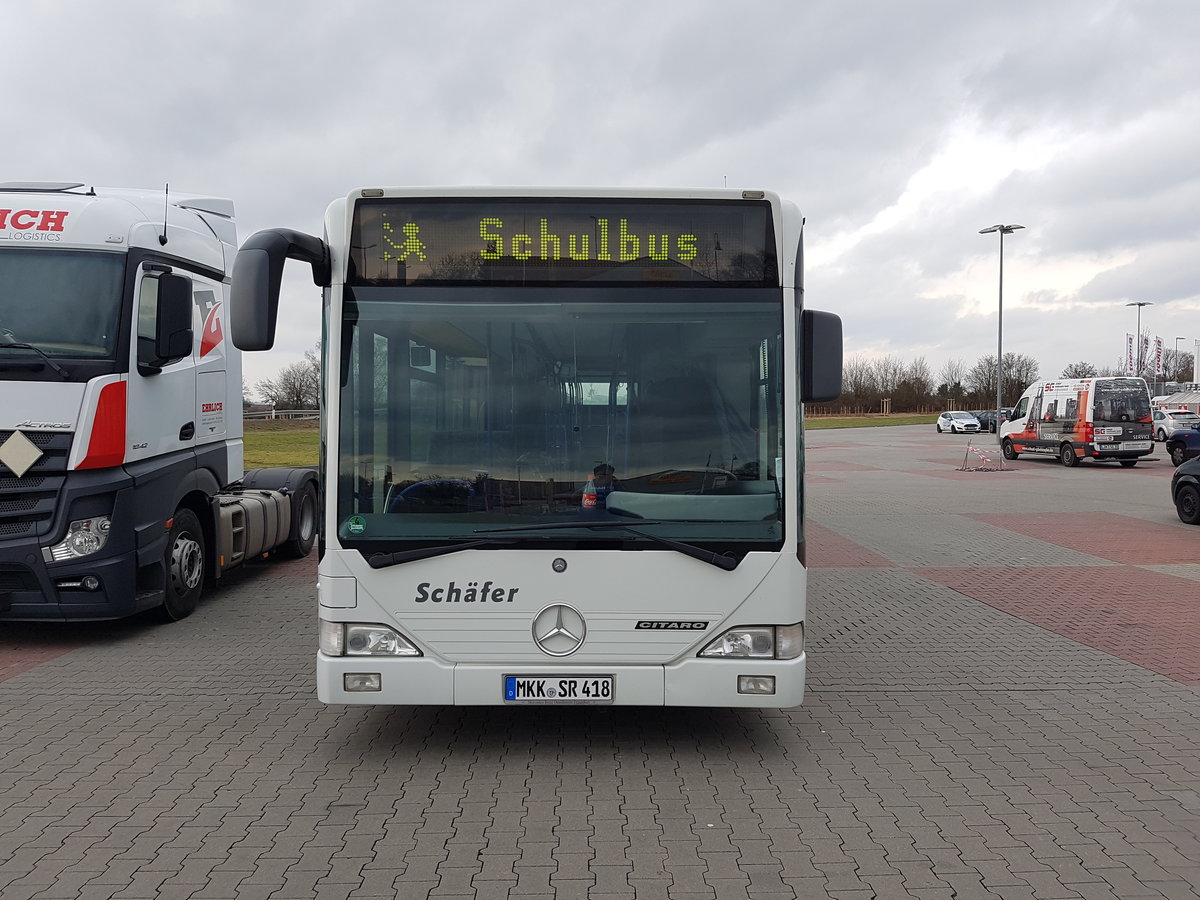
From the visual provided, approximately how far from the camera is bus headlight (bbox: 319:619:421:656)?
470 centimetres

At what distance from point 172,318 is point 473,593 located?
4337 millimetres

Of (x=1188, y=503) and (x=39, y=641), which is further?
(x=1188, y=503)

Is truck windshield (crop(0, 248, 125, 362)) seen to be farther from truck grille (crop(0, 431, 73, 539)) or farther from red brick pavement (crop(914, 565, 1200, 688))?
red brick pavement (crop(914, 565, 1200, 688))

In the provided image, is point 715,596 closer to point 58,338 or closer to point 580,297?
point 580,297

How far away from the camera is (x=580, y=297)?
4773 mm

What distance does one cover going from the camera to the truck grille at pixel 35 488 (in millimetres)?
6965

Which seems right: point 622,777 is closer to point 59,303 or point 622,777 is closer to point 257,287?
point 257,287

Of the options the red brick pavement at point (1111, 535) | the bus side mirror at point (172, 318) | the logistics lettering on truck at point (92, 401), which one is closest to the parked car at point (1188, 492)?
the red brick pavement at point (1111, 535)

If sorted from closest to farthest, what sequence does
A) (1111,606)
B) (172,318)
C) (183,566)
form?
1. (172,318)
2. (183,566)
3. (1111,606)

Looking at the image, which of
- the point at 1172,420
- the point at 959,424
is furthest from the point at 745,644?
the point at 959,424

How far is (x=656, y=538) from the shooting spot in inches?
182

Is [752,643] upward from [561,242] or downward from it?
downward

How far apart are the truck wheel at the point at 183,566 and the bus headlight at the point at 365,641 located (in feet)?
12.5

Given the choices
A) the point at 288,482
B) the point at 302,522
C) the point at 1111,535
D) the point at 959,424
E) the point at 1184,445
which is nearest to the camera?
the point at 288,482
